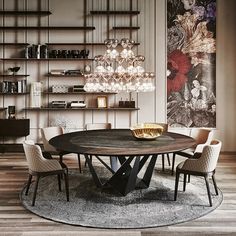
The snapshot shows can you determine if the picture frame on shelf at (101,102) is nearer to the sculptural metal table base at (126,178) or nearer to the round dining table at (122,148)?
the round dining table at (122,148)

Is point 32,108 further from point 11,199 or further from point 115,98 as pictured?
point 11,199

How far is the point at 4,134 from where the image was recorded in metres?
7.54

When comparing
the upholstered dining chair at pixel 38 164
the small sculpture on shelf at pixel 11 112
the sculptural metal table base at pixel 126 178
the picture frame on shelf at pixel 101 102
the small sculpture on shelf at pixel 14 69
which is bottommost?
the sculptural metal table base at pixel 126 178

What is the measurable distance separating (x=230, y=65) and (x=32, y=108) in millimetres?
4345

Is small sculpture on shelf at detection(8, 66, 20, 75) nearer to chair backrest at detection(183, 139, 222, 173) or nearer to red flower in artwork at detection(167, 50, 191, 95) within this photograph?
red flower in artwork at detection(167, 50, 191, 95)

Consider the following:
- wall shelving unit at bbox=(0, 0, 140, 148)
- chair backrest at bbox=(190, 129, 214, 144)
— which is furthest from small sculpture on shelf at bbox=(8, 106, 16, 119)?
chair backrest at bbox=(190, 129, 214, 144)

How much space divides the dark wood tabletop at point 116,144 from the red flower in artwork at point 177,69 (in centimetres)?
265

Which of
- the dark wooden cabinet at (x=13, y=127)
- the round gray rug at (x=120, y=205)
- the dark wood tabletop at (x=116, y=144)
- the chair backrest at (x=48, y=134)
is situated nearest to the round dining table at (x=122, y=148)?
the dark wood tabletop at (x=116, y=144)

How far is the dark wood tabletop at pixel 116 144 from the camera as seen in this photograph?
412cm

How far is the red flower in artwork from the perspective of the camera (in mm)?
7832

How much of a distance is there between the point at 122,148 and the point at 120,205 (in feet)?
2.28

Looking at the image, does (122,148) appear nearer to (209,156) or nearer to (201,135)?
(209,156)

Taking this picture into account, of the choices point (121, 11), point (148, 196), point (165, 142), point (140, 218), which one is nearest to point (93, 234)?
point (140, 218)

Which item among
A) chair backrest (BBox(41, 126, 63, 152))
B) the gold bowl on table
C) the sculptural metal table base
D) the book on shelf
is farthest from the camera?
the book on shelf
